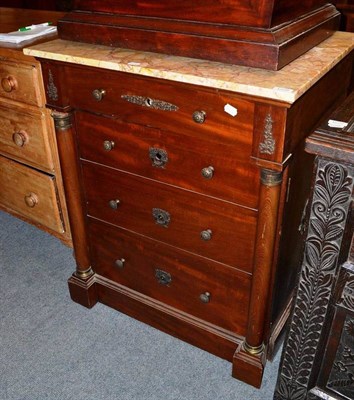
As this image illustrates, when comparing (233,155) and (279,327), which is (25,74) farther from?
(279,327)

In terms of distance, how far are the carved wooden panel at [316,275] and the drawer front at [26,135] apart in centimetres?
129

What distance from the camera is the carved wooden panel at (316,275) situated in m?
1.07

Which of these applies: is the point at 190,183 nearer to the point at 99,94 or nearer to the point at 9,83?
the point at 99,94

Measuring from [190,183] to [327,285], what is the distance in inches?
20.4

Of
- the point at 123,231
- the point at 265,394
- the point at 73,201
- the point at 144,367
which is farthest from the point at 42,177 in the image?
the point at 265,394

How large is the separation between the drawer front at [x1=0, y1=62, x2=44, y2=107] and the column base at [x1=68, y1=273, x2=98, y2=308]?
77 centimetres

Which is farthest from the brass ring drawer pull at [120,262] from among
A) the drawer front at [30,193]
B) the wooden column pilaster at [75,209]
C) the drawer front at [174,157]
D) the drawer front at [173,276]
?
the drawer front at [30,193]

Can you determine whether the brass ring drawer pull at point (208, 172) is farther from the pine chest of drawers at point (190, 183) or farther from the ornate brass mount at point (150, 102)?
the ornate brass mount at point (150, 102)

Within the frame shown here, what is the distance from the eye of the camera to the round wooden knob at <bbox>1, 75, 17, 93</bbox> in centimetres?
194

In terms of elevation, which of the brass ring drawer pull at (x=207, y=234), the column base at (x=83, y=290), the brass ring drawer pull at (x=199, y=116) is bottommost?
the column base at (x=83, y=290)

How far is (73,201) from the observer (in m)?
Answer: 1.81

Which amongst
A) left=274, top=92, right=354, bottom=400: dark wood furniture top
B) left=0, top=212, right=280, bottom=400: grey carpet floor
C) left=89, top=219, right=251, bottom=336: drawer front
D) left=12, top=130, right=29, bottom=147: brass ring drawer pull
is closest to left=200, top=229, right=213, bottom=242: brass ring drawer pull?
left=89, top=219, right=251, bottom=336: drawer front

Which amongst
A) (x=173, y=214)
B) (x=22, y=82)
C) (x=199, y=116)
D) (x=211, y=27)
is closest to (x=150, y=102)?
(x=199, y=116)

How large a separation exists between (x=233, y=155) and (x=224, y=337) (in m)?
0.76
